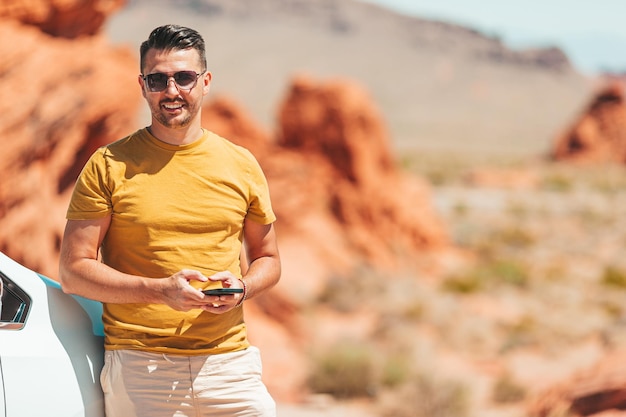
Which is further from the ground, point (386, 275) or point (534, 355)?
point (386, 275)

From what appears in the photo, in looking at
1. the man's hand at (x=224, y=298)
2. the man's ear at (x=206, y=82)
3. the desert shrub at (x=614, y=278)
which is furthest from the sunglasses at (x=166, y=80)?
the desert shrub at (x=614, y=278)

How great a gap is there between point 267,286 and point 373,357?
6466mm

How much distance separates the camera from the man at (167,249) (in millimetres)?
2316

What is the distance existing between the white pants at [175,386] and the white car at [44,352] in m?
0.07

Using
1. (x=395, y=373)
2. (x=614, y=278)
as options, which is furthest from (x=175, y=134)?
(x=614, y=278)

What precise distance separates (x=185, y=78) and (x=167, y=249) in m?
0.54

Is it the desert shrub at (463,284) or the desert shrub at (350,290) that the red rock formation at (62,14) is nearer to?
the desert shrub at (350,290)

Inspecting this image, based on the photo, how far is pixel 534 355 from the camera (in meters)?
10.6

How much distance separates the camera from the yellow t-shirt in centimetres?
234

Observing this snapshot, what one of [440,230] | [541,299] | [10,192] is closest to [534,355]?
[541,299]

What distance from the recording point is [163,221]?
235 cm

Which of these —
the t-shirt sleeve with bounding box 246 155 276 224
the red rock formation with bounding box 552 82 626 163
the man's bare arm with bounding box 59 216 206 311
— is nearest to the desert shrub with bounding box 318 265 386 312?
the t-shirt sleeve with bounding box 246 155 276 224

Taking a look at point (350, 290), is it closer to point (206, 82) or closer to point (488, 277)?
point (488, 277)

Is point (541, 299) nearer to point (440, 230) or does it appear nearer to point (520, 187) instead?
point (440, 230)
